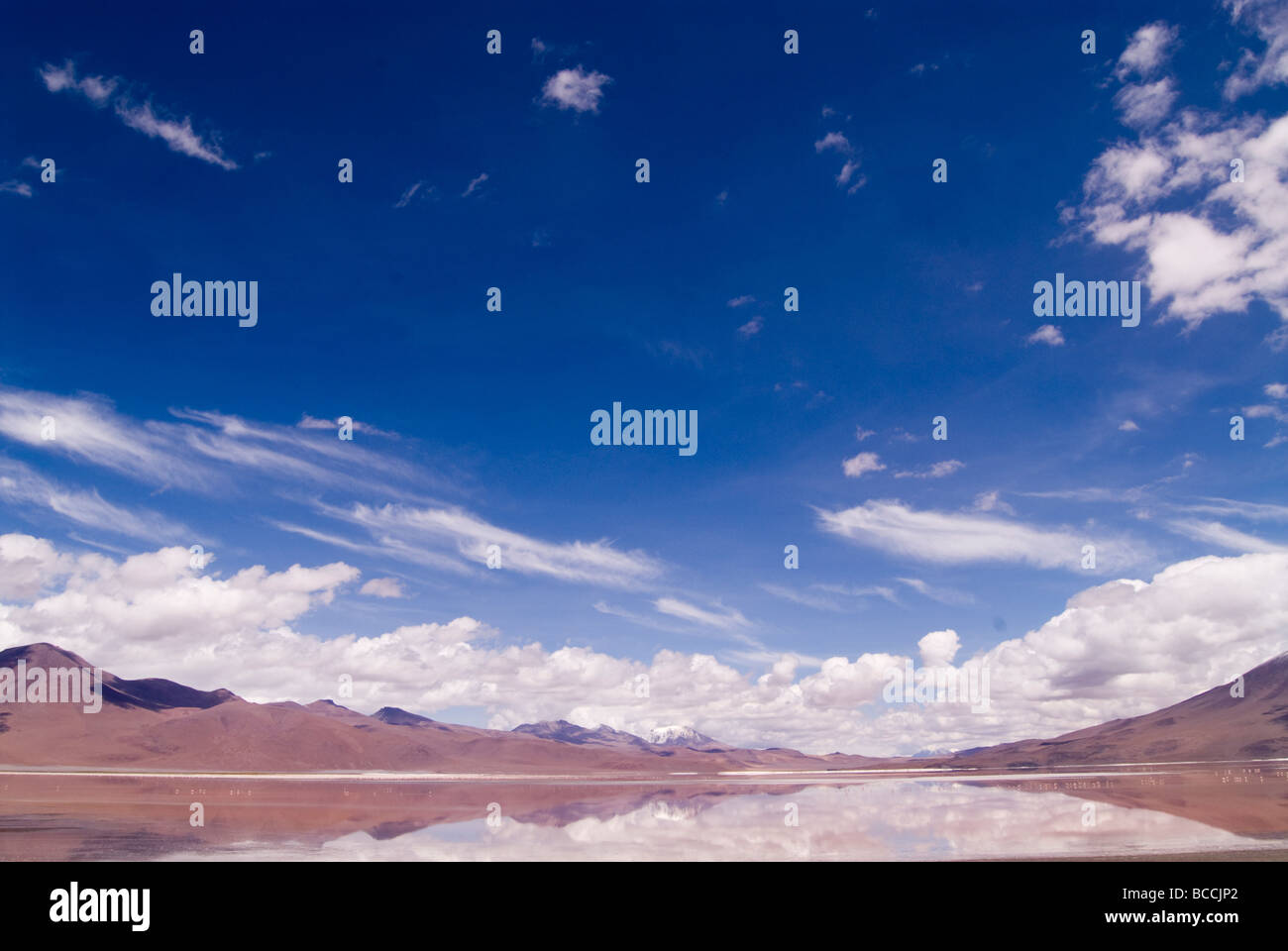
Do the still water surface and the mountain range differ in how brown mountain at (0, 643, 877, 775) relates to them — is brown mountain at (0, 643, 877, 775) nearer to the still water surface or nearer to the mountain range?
the mountain range

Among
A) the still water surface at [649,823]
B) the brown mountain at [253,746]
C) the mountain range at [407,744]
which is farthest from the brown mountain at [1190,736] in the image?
the still water surface at [649,823]

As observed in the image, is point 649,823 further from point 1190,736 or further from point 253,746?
point 1190,736

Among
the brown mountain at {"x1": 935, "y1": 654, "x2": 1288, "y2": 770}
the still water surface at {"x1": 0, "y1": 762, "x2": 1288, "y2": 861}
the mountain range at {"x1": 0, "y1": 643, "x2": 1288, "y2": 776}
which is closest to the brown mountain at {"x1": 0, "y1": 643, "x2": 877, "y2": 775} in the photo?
the mountain range at {"x1": 0, "y1": 643, "x2": 1288, "y2": 776}

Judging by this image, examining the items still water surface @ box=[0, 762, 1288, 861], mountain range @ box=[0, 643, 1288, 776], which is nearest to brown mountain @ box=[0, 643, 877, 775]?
mountain range @ box=[0, 643, 1288, 776]

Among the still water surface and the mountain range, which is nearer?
the still water surface

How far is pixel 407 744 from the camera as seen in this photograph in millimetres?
142875

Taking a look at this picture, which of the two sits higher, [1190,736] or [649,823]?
[649,823]

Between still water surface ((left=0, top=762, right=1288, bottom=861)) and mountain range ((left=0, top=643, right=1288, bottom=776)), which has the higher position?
still water surface ((left=0, top=762, right=1288, bottom=861))

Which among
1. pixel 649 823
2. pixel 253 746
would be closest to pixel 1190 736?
pixel 649 823

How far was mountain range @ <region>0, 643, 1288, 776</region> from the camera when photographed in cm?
12069

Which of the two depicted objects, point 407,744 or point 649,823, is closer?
point 649,823

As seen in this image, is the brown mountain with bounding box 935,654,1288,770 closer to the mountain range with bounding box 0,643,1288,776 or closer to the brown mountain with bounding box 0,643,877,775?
the mountain range with bounding box 0,643,1288,776

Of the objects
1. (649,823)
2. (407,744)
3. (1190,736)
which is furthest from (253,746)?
(1190,736)
